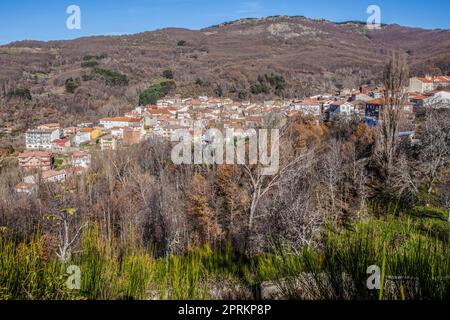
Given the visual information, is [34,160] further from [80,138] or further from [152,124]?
[152,124]

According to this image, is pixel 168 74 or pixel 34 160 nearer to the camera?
pixel 34 160

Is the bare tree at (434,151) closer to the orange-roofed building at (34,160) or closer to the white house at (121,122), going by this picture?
the orange-roofed building at (34,160)

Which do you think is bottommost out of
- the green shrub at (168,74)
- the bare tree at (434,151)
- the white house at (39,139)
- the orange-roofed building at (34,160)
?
the orange-roofed building at (34,160)

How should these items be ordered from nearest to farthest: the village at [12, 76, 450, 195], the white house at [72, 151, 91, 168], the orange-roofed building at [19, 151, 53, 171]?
the orange-roofed building at [19, 151, 53, 171] < the village at [12, 76, 450, 195] < the white house at [72, 151, 91, 168]

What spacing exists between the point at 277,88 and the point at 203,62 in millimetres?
32184

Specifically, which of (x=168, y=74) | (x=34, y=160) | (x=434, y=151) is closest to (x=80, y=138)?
(x=34, y=160)

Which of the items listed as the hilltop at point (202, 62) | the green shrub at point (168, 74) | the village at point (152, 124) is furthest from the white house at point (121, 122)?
the green shrub at point (168, 74)

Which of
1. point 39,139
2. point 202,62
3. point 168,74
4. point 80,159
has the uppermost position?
point 202,62

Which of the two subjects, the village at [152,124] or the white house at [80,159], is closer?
the village at [152,124]

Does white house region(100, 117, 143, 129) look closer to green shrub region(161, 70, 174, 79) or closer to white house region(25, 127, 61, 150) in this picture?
white house region(25, 127, 61, 150)

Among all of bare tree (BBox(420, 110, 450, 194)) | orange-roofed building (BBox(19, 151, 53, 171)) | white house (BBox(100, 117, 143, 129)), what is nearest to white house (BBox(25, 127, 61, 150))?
white house (BBox(100, 117, 143, 129))

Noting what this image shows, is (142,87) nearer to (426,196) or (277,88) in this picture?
(277,88)

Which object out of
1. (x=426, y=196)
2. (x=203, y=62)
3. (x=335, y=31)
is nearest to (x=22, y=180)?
(x=426, y=196)
